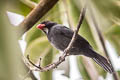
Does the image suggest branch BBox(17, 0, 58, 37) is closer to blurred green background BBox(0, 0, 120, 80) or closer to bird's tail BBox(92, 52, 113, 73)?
blurred green background BBox(0, 0, 120, 80)

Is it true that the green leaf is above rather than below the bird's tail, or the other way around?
above

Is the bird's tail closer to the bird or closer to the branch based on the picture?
the bird

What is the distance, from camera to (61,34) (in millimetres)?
593

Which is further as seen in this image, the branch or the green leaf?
the green leaf

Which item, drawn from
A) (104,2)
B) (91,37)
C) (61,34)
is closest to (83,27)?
(91,37)

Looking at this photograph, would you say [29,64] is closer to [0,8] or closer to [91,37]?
[91,37]

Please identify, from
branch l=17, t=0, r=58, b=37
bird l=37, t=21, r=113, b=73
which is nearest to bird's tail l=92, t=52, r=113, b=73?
bird l=37, t=21, r=113, b=73

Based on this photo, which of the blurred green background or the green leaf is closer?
the blurred green background

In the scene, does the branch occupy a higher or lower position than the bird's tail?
higher

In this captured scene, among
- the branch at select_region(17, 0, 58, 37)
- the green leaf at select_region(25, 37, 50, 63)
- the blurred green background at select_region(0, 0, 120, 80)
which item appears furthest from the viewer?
the green leaf at select_region(25, 37, 50, 63)

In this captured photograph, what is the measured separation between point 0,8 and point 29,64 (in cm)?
22

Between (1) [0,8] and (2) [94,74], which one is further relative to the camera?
(2) [94,74]

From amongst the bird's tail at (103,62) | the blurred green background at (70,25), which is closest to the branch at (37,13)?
the blurred green background at (70,25)

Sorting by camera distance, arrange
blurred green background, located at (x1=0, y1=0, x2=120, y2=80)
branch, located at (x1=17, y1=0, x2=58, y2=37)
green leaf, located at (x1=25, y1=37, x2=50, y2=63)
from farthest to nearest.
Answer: green leaf, located at (x1=25, y1=37, x2=50, y2=63), branch, located at (x1=17, y1=0, x2=58, y2=37), blurred green background, located at (x1=0, y1=0, x2=120, y2=80)
